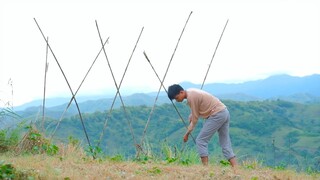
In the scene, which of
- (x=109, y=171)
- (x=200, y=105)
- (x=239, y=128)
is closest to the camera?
(x=109, y=171)

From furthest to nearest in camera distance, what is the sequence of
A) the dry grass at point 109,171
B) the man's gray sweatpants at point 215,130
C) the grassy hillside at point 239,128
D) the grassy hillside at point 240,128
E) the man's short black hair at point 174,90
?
the grassy hillside at point 239,128
the grassy hillside at point 240,128
the man's gray sweatpants at point 215,130
the man's short black hair at point 174,90
the dry grass at point 109,171

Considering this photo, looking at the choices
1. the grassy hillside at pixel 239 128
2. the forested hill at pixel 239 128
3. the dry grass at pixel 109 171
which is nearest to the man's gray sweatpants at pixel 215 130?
the dry grass at pixel 109 171

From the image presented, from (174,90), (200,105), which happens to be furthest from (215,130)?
(174,90)

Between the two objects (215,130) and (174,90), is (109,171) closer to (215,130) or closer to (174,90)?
(174,90)

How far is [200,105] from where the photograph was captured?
6.52 m

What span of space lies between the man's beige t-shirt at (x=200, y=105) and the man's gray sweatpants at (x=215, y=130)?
8 cm

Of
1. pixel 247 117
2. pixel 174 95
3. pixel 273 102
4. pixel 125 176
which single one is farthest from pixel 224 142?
pixel 273 102

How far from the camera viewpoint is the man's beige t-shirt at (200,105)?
6.42m

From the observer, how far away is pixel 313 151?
116 ft

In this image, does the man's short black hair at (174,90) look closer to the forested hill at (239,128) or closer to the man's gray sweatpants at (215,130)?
the man's gray sweatpants at (215,130)

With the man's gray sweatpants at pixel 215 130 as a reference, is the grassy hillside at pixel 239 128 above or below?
below

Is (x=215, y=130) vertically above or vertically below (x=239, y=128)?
above

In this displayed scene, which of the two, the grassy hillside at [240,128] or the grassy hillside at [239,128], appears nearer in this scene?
the grassy hillside at [240,128]

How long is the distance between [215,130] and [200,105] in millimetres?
407
